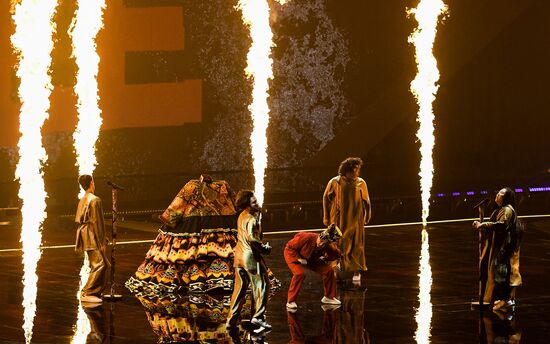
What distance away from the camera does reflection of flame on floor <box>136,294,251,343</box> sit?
1064 centimetres

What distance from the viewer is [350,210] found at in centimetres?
1391

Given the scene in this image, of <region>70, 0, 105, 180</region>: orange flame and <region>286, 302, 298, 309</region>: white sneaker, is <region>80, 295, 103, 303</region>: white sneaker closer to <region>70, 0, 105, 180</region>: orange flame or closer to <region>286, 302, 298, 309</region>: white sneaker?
<region>286, 302, 298, 309</region>: white sneaker

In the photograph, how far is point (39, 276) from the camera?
1437cm

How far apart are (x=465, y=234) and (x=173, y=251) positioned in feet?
22.8

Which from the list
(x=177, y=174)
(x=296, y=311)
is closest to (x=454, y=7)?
(x=177, y=174)

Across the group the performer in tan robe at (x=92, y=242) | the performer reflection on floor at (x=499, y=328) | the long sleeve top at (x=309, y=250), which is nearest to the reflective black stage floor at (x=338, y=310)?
the performer reflection on floor at (x=499, y=328)

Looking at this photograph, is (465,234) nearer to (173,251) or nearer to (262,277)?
(173,251)

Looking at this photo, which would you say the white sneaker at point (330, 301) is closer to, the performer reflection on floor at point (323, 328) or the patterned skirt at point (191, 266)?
the performer reflection on floor at point (323, 328)

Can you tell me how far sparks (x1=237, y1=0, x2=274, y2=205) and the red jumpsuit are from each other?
12.4 m

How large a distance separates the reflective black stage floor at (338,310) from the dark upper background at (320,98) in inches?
276

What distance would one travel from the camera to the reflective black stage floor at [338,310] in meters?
10.6

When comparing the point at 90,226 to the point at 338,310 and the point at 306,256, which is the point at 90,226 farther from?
the point at 338,310

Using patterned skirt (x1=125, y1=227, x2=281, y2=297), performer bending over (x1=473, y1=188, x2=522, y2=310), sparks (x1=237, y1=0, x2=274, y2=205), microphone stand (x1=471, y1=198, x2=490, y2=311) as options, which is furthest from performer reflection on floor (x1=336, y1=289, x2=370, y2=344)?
sparks (x1=237, y1=0, x2=274, y2=205)

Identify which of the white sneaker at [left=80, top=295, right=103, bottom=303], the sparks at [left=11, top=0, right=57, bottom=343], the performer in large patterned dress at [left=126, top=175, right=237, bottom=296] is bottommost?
the white sneaker at [left=80, top=295, right=103, bottom=303]
